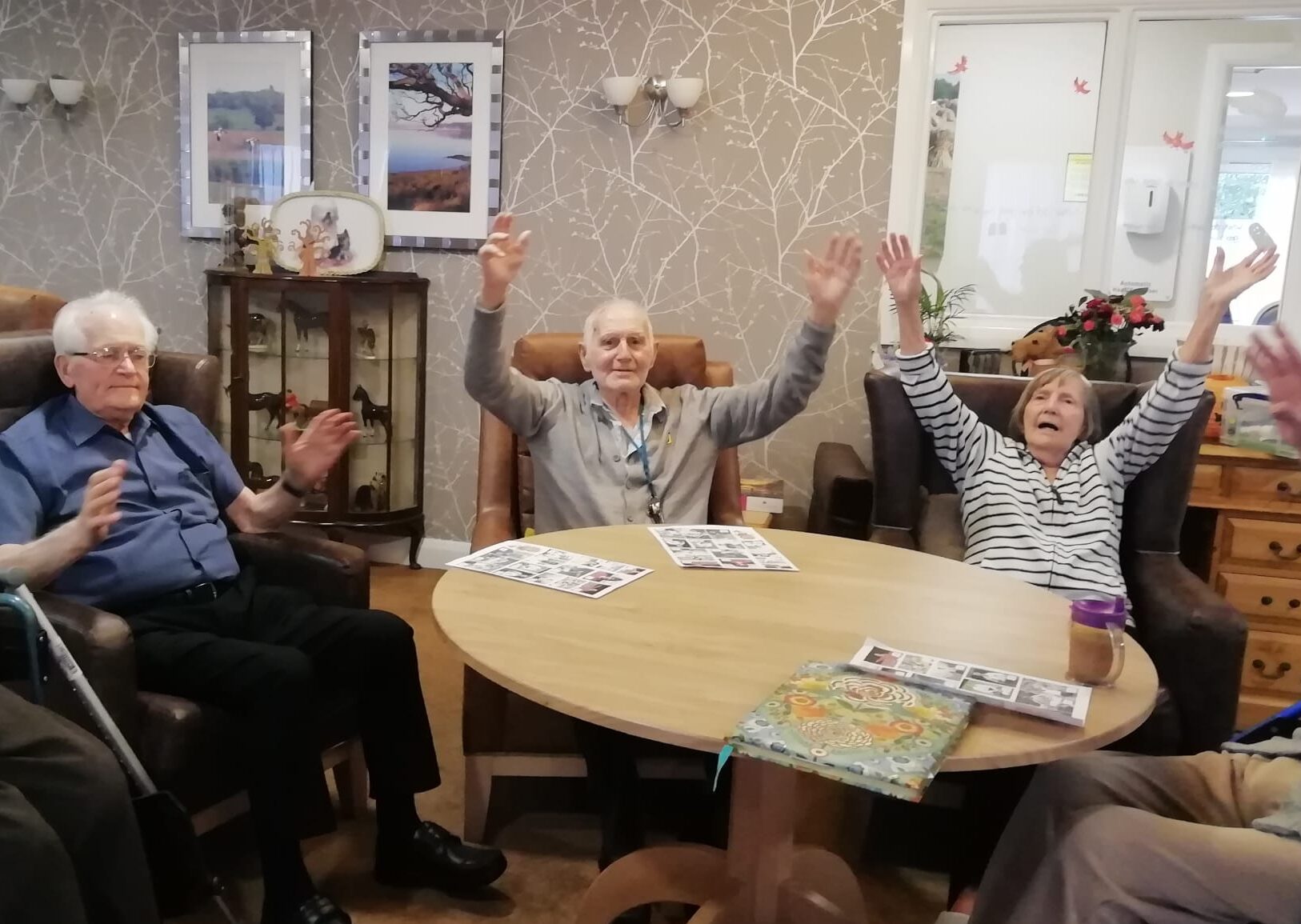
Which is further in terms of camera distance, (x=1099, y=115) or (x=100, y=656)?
(x=1099, y=115)

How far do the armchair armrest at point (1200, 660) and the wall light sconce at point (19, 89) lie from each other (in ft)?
13.5

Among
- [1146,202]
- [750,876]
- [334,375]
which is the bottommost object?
[750,876]

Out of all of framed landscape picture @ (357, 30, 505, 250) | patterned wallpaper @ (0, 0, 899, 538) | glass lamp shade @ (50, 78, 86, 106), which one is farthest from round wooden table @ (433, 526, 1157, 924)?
glass lamp shade @ (50, 78, 86, 106)

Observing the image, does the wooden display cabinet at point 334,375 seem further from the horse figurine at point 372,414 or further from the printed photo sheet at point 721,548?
the printed photo sheet at point 721,548

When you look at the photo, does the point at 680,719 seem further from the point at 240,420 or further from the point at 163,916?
the point at 240,420

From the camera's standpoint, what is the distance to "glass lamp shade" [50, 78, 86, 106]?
379 cm

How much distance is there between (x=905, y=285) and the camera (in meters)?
2.41

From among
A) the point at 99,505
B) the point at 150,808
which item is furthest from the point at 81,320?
the point at 150,808

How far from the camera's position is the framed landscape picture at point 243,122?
3.73 meters

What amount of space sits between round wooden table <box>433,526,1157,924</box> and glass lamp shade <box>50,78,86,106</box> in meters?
3.06

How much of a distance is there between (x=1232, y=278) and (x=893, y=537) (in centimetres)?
94

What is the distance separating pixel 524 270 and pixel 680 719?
107 inches

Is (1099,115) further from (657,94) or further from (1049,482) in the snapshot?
(1049,482)

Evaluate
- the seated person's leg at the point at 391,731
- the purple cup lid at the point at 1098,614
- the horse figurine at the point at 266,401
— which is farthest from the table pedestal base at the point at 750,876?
the horse figurine at the point at 266,401
